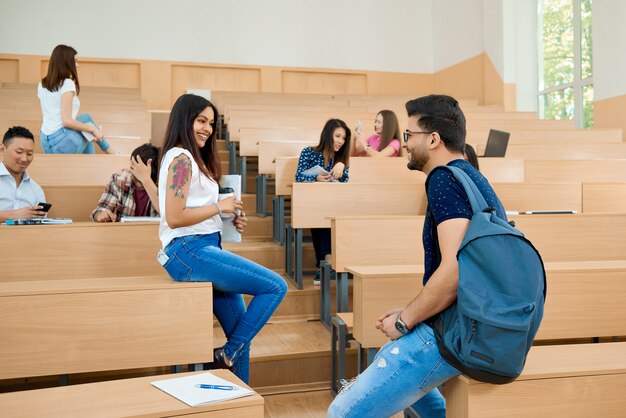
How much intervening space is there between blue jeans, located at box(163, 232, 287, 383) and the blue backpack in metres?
0.59

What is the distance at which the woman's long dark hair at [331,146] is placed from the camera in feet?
8.20

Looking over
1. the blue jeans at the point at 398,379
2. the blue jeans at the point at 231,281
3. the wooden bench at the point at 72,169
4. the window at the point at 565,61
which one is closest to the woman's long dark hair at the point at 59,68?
the wooden bench at the point at 72,169

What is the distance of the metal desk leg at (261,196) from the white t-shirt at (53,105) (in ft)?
2.42

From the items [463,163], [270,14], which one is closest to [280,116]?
[270,14]

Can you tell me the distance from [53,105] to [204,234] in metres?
1.33

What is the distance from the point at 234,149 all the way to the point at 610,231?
5.63 ft

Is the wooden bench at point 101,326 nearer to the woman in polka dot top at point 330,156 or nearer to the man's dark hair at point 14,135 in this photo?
the man's dark hair at point 14,135

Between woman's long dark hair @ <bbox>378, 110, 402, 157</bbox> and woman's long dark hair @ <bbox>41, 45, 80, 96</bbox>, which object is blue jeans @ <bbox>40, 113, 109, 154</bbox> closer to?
woman's long dark hair @ <bbox>41, 45, 80, 96</bbox>

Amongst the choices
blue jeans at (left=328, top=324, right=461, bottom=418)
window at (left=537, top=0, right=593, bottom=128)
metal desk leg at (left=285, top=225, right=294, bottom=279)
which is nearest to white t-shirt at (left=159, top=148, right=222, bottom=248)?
blue jeans at (left=328, top=324, right=461, bottom=418)

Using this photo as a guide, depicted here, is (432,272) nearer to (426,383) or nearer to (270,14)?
(426,383)

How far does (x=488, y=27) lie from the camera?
4496 millimetres

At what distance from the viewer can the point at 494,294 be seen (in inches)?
33.6

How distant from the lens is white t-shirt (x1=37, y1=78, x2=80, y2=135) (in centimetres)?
243

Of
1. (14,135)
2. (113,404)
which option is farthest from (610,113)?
(113,404)
